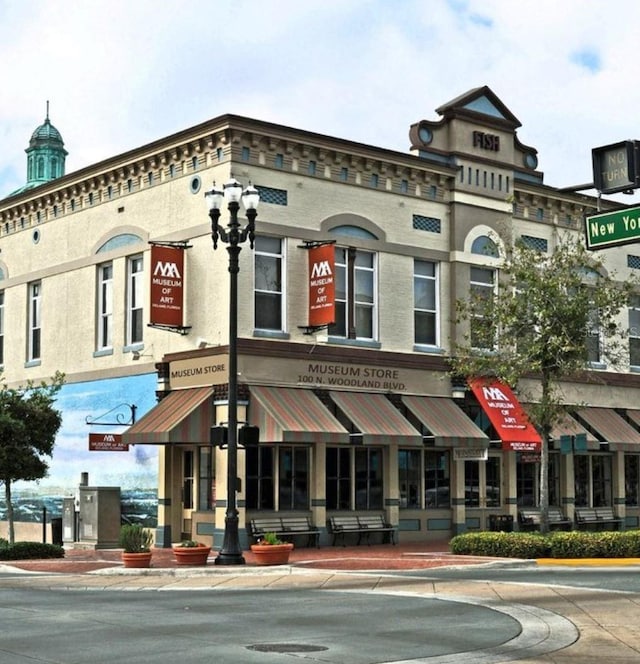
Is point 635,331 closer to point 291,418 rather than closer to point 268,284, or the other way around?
point 268,284

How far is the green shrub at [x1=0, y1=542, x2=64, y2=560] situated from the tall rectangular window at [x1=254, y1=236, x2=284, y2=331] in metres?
7.45

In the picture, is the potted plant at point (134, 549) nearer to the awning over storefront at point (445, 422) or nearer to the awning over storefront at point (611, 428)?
the awning over storefront at point (445, 422)

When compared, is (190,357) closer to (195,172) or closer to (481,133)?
(195,172)

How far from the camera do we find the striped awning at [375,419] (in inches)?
1216

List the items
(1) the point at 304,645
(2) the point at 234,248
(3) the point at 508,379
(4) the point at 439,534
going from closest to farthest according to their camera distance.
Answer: (1) the point at 304,645 → (2) the point at 234,248 → (3) the point at 508,379 → (4) the point at 439,534

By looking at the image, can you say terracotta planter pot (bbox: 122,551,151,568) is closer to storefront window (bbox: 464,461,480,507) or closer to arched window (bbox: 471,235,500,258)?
storefront window (bbox: 464,461,480,507)

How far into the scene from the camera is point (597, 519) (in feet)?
123

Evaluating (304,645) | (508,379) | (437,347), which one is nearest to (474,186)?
(437,347)

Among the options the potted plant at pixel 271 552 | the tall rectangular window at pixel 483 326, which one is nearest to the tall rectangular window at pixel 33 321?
the tall rectangular window at pixel 483 326

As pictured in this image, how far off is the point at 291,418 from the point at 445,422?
18.3 ft

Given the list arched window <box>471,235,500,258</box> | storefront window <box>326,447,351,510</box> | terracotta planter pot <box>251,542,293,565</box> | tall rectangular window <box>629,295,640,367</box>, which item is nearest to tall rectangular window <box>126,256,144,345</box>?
storefront window <box>326,447,351,510</box>

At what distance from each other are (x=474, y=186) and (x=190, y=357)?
34.9 feet

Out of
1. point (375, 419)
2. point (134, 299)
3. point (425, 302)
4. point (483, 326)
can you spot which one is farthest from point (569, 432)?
point (134, 299)

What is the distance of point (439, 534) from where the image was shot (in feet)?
111
